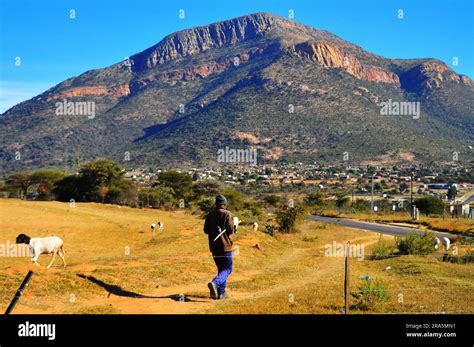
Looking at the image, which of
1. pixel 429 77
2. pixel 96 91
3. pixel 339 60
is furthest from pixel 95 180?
pixel 429 77

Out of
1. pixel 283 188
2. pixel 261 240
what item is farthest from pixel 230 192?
pixel 283 188

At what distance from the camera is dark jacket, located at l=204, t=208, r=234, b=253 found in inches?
408

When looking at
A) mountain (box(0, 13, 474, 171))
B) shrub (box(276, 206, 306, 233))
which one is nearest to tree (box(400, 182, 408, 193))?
mountain (box(0, 13, 474, 171))

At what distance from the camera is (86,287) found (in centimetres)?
1133

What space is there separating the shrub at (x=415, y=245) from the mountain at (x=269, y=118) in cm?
6219

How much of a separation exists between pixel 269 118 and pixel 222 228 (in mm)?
98988

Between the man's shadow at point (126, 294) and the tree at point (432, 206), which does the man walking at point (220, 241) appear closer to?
the man's shadow at point (126, 294)

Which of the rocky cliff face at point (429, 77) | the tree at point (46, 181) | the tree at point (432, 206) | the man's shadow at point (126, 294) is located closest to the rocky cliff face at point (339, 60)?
the rocky cliff face at point (429, 77)

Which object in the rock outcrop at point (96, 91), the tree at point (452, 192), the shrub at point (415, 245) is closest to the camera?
the shrub at point (415, 245)

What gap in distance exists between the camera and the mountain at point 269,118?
100 m

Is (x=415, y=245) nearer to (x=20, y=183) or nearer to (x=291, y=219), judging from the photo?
(x=291, y=219)

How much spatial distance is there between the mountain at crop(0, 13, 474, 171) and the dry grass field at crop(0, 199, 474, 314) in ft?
191
